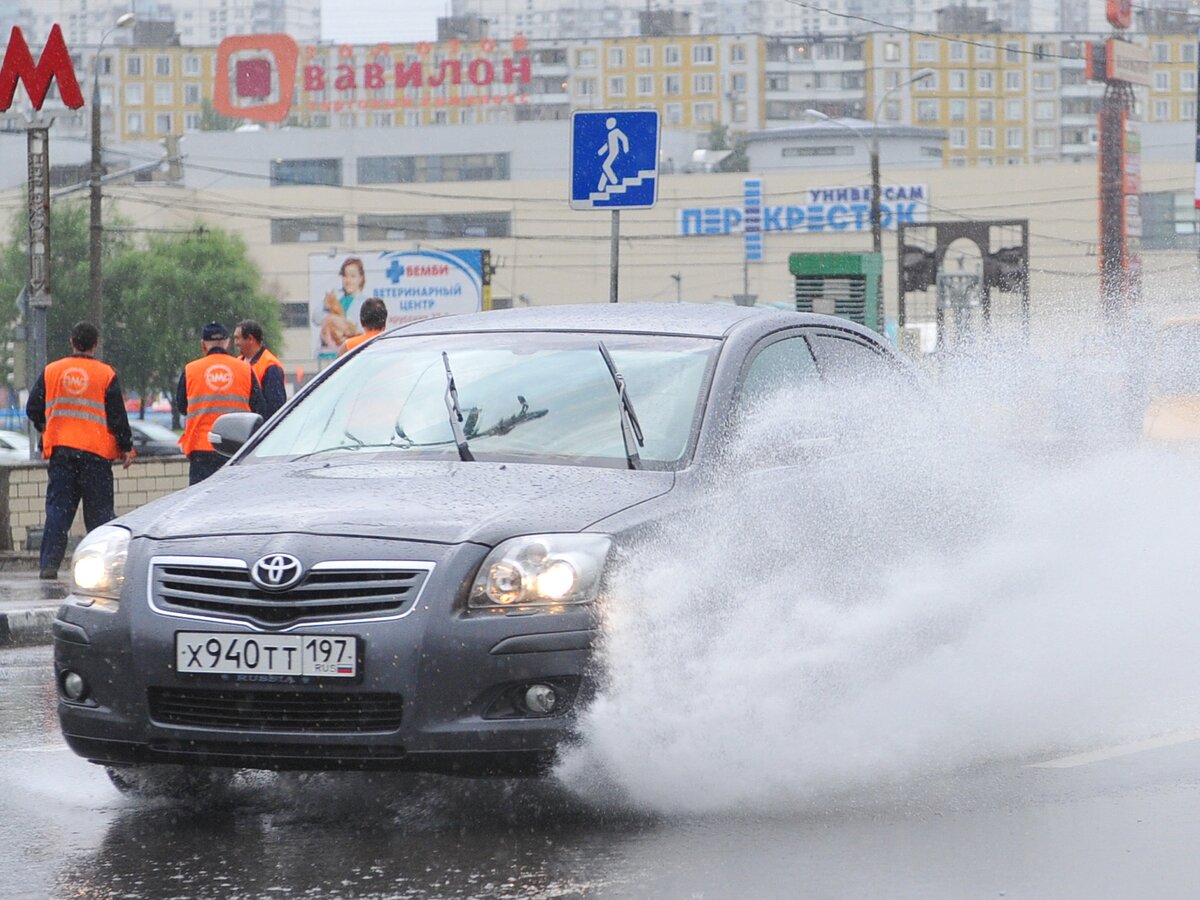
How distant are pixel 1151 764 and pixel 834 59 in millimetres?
143294

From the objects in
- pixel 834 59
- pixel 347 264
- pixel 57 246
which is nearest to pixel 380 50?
pixel 834 59

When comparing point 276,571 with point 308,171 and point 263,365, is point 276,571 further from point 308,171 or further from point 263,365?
point 308,171

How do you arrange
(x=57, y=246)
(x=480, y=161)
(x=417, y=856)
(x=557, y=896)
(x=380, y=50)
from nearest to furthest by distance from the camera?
1. (x=557, y=896)
2. (x=417, y=856)
3. (x=57, y=246)
4. (x=480, y=161)
5. (x=380, y=50)

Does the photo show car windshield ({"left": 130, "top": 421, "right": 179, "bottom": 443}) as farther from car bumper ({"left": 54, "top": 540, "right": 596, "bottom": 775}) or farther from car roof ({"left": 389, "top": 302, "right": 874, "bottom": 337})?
car bumper ({"left": 54, "top": 540, "right": 596, "bottom": 775})

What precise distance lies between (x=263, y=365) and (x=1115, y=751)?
8.76 metres

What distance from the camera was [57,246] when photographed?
78438 millimetres

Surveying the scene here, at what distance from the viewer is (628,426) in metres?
6.00

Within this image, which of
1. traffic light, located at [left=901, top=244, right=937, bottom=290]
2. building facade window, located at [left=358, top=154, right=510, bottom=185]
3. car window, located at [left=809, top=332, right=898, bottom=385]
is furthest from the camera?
building facade window, located at [left=358, top=154, right=510, bottom=185]

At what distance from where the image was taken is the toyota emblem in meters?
5.12

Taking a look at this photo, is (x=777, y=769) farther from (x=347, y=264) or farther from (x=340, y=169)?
(x=340, y=169)

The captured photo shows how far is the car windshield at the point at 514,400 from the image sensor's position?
6027 mm

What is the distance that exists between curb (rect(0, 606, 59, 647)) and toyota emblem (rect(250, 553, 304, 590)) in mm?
6040

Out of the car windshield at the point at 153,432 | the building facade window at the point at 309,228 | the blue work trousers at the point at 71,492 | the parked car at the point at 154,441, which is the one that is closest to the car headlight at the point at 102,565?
the blue work trousers at the point at 71,492

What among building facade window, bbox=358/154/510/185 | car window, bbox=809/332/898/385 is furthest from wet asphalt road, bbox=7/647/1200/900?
building facade window, bbox=358/154/510/185
